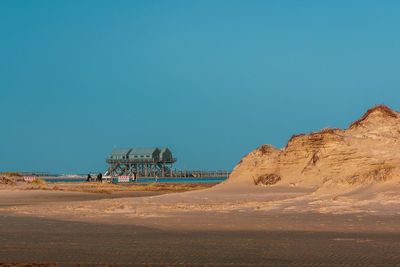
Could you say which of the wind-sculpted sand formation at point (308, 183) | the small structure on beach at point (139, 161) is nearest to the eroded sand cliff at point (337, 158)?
Result: the wind-sculpted sand formation at point (308, 183)

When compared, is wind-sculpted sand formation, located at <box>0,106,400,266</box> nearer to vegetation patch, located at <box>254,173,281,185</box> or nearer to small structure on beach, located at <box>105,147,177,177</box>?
vegetation patch, located at <box>254,173,281,185</box>

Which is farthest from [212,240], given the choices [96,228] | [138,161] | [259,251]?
[138,161]

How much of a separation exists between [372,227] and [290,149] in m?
16.7

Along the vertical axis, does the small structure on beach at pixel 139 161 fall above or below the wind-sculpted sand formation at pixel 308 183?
above

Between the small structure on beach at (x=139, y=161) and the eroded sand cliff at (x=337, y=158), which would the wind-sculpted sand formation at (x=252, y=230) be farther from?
the small structure on beach at (x=139, y=161)

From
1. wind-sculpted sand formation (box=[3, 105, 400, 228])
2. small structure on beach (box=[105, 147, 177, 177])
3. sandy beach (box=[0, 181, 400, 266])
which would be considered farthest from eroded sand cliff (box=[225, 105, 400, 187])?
small structure on beach (box=[105, 147, 177, 177])

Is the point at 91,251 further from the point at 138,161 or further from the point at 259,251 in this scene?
the point at 138,161

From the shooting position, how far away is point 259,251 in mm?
7637

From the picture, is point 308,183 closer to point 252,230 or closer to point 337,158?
point 337,158

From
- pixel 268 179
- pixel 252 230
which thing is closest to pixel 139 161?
pixel 268 179

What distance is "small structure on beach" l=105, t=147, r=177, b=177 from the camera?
118188mm

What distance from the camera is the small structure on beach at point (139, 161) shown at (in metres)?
118

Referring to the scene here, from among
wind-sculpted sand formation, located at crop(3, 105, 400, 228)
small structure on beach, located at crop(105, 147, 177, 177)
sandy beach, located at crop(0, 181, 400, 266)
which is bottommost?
sandy beach, located at crop(0, 181, 400, 266)

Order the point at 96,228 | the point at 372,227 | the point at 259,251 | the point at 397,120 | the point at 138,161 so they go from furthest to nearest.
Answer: the point at 138,161, the point at 397,120, the point at 96,228, the point at 372,227, the point at 259,251
